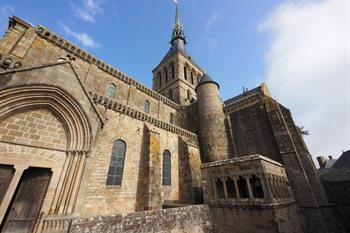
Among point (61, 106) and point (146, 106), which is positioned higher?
point (146, 106)

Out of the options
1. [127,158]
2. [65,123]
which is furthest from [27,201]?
[127,158]

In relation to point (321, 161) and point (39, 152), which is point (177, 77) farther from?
point (321, 161)

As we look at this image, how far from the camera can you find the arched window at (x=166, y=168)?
1177 centimetres

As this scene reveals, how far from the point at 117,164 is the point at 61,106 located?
5193mm

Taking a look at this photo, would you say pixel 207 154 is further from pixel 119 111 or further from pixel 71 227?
pixel 71 227

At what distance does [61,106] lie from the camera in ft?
19.3

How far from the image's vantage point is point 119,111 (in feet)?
35.5

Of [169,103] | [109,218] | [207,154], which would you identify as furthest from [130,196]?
[169,103]

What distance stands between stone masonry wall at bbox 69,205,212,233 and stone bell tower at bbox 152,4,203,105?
52.2ft

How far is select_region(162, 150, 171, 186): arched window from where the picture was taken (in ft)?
38.6

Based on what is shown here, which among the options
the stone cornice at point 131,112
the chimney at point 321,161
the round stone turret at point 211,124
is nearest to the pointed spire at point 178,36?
the round stone turret at point 211,124

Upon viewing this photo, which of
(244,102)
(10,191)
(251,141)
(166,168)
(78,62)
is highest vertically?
(78,62)

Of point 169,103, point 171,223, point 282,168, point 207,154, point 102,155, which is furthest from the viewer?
point 169,103

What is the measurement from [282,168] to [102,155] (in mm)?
11675
